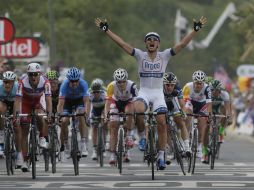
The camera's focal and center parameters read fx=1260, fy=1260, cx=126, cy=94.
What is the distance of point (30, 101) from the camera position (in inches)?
839

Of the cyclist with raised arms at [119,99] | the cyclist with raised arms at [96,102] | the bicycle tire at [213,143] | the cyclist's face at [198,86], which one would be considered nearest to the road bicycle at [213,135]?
the bicycle tire at [213,143]

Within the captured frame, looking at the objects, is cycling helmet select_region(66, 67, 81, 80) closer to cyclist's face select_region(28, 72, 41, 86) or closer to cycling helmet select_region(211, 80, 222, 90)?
cyclist's face select_region(28, 72, 41, 86)

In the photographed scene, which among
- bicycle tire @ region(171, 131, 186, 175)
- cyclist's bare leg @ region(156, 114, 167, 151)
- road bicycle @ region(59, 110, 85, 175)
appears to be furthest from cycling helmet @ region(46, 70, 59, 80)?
cyclist's bare leg @ region(156, 114, 167, 151)

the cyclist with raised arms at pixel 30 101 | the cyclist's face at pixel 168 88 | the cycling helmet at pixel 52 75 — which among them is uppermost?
the cycling helmet at pixel 52 75

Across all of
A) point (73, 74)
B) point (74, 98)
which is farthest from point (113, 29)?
point (73, 74)

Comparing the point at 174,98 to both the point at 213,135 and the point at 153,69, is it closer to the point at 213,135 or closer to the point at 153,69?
the point at 213,135

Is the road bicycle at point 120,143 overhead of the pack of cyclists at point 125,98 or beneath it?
beneath

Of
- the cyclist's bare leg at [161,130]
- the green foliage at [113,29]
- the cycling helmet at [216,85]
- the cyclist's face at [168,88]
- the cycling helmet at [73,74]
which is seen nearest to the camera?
the cyclist's bare leg at [161,130]

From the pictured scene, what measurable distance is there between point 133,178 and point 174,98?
364 cm

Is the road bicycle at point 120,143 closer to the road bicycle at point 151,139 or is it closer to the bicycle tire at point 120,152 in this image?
the bicycle tire at point 120,152

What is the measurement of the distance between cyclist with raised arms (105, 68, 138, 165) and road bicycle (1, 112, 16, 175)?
2.17 m

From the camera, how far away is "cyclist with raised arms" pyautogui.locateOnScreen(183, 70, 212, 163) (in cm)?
2347

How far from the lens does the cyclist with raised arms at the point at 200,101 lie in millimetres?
23469

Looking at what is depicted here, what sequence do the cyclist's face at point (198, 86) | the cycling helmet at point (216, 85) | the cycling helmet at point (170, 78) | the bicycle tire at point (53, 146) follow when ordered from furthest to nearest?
the cycling helmet at point (216, 85) < the cyclist's face at point (198, 86) < the cycling helmet at point (170, 78) < the bicycle tire at point (53, 146)
